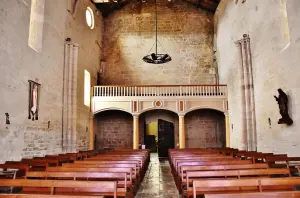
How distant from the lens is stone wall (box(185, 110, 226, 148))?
19594mm

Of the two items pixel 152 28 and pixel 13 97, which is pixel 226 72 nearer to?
pixel 152 28

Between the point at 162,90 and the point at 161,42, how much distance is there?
5.17m

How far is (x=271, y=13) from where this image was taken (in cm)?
1010

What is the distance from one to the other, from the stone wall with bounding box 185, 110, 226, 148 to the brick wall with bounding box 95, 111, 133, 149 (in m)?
4.39

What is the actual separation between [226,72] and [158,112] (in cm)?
599

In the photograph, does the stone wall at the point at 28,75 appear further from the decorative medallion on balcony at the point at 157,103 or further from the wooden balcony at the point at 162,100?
the decorative medallion on balcony at the point at 157,103

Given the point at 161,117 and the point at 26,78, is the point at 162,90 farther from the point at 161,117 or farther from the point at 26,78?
the point at 26,78

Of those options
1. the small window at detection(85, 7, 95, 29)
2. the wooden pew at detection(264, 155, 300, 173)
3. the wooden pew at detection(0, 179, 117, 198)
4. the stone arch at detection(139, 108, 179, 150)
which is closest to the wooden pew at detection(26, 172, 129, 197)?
the wooden pew at detection(0, 179, 117, 198)

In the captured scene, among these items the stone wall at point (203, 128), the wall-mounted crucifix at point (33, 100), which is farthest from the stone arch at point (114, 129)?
the wall-mounted crucifix at point (33, 100)

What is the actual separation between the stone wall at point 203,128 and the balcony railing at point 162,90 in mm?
2847

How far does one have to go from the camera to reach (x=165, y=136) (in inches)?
793

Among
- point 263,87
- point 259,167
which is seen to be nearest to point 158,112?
point 263,87

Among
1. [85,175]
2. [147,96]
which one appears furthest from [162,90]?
[85,175]

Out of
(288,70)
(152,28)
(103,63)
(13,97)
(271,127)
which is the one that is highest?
(152,28)
